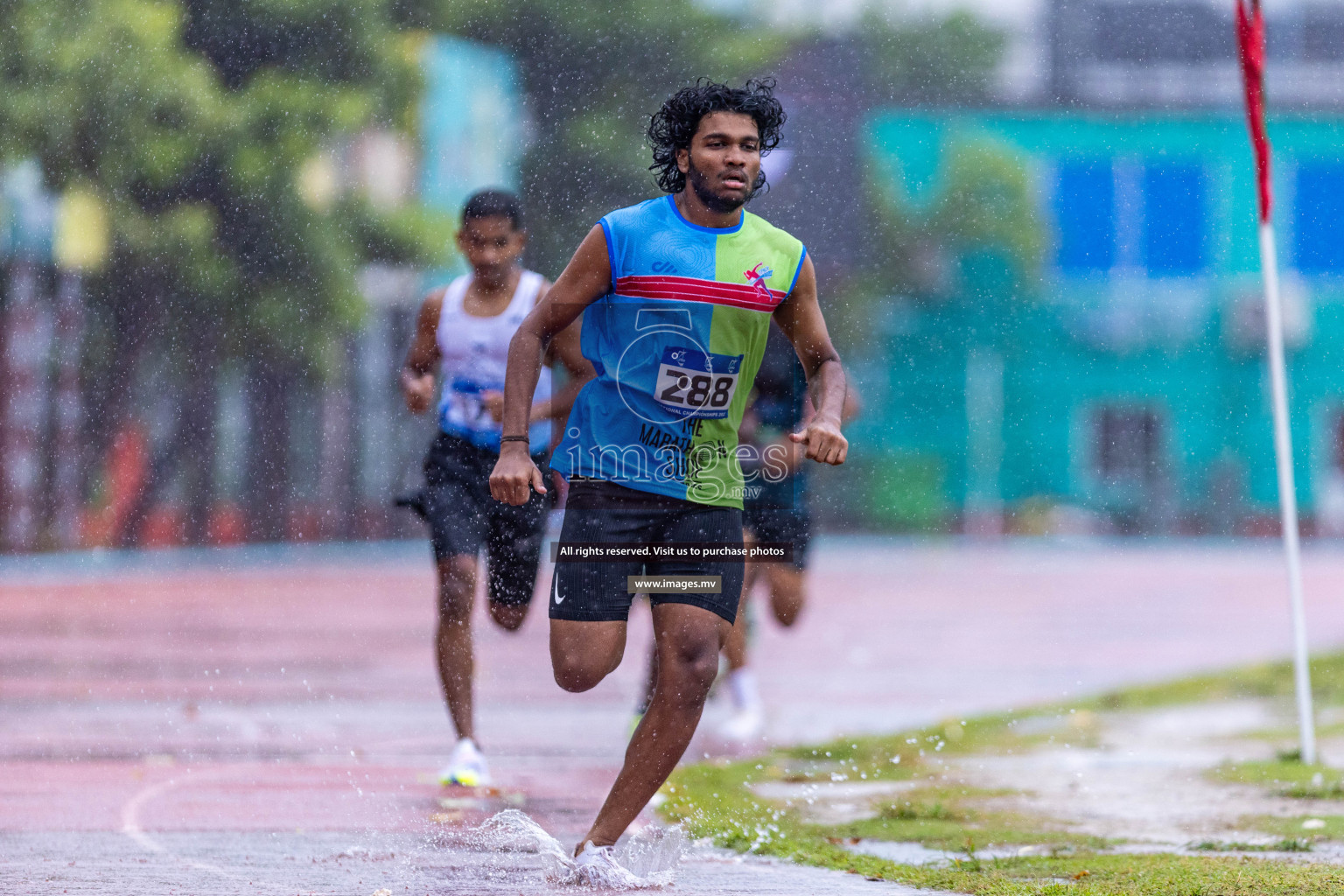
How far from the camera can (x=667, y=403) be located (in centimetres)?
455

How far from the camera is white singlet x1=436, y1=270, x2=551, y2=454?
5.97m

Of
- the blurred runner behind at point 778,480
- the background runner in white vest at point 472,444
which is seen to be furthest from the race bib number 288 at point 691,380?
the blurred runner behind at point 778,480

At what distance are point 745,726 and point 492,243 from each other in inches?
101

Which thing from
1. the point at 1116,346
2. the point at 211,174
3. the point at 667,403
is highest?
the point at 211,174

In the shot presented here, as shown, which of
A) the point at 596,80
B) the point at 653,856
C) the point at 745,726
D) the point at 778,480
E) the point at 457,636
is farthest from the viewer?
the point at 596,80

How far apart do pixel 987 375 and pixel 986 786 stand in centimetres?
2604

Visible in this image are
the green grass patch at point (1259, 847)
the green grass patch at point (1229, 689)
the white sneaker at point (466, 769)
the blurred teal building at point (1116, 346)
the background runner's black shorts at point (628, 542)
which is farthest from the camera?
the blurred teal building at point (1116, 346)

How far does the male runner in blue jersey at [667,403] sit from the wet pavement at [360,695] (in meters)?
0.53

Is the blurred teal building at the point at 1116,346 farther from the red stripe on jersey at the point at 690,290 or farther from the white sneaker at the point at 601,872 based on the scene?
the white sneaker at the point at 601,872

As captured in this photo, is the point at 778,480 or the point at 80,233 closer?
the point at 778,480

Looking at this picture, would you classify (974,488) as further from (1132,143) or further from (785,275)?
(785,275)

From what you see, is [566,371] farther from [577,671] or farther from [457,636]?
[577,671]

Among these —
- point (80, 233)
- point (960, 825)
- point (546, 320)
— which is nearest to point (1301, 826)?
point (960, 825)

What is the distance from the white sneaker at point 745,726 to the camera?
7527 mm
